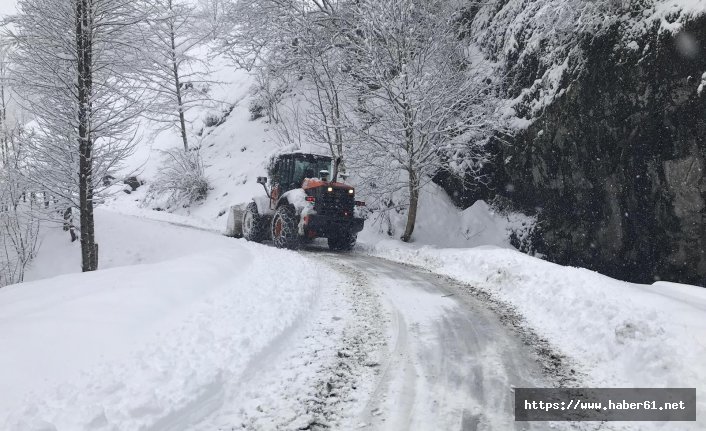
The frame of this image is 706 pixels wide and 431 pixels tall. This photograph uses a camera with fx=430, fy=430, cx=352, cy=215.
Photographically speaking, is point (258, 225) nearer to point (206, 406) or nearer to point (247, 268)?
point (247, 268)

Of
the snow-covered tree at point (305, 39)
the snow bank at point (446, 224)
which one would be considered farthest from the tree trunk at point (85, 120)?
the snow-covered tree at point (305, 39)

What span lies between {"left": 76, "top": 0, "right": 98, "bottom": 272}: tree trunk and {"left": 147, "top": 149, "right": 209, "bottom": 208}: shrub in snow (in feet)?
44.2

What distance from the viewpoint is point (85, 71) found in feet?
30.8

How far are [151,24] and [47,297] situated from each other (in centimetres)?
715

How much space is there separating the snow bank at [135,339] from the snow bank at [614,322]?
3.02 m

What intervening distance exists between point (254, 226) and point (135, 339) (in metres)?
8.85

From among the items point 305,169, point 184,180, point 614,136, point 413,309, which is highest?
point 184,180

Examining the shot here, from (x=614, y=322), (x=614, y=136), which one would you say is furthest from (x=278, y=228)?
(x=614, y=322)

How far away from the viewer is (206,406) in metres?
→ 3.17

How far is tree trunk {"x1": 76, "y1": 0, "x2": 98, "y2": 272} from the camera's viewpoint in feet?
29.7

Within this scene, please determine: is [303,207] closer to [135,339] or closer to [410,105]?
[410,105]

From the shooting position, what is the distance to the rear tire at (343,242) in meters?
12.4

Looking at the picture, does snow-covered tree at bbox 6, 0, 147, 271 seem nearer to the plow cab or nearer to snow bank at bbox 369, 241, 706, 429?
the plow cab

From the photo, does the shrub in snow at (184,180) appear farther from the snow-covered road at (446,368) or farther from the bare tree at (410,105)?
the snow-covered road at (446,368)
